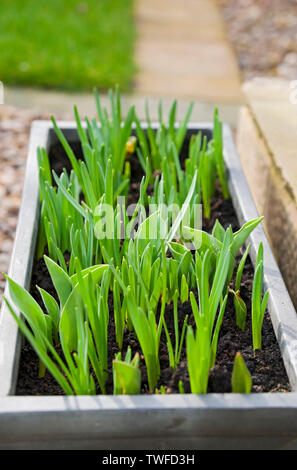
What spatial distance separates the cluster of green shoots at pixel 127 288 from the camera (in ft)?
3.75

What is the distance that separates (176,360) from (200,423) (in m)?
0.21

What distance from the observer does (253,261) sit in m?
1.60

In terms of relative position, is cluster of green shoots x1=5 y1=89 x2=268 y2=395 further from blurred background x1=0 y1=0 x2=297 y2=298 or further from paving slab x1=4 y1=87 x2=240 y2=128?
paving slab x1=4 y1=87 x2=240 y2=128

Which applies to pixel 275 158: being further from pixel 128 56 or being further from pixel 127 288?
pixel 128 56

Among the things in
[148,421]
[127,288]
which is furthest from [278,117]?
[148,421]

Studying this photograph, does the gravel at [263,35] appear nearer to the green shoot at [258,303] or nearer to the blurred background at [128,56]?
the blurred background at [128,56]

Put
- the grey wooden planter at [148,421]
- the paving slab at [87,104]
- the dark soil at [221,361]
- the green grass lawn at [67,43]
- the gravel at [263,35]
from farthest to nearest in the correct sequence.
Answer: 1. the gravel at [263,35]
2. the green grass lawn at [67,43]
3. the paving slab at [87,104]
4. the dark soil at [221,361]
5. the grey wooden planter at [148,421]

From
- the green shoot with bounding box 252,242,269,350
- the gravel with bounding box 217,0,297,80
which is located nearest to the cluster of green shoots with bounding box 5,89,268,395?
the green shoot with bounding box 252,242,269,350

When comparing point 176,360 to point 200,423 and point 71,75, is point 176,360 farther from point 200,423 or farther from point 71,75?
point 71,75

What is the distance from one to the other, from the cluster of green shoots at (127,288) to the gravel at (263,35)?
2.75m

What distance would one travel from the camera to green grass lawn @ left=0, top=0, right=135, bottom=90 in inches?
153

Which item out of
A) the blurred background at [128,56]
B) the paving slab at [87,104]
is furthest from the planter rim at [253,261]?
the paving slab at [87,104]

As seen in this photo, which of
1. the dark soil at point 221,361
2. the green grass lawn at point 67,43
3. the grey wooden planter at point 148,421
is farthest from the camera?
the green grass lawn at point 67,43
